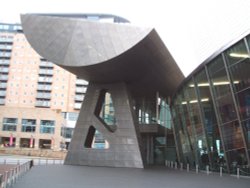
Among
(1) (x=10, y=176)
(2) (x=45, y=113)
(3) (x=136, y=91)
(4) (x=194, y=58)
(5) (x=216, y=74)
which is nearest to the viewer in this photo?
(1) (x=10, y=176)

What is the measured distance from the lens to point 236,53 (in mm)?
16703

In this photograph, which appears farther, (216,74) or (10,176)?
(216,74)

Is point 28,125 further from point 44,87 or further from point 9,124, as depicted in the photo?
point 44,87

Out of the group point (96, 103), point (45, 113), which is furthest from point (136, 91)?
point (45, 113)

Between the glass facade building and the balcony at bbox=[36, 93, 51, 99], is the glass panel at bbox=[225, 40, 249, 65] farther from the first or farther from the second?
the balcony at bbox=[36, 93, 51, 99]

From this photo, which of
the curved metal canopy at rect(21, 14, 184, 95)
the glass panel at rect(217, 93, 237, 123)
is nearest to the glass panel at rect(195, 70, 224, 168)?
the glass panel at rect(217, 93, 237, 123)

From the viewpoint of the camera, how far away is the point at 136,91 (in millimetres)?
35938

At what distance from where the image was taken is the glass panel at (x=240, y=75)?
52.6ft

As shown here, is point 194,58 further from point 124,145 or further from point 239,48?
point 239,48

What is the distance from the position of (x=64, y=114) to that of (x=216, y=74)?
3645 inches

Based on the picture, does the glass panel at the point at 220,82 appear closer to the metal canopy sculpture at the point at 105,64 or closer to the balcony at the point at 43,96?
the metal canopy sculpture at the point at 105,64

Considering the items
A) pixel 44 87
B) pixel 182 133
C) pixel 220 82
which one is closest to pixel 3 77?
pixel 44 87

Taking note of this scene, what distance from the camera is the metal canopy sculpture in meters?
23.7

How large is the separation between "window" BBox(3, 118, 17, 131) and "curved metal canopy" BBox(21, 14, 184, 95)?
218 ft
